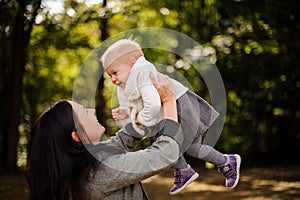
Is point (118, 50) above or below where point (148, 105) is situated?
above

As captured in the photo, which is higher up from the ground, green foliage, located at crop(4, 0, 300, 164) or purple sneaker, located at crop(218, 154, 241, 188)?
green foliage, located at crop(4, 0, 300, 164)

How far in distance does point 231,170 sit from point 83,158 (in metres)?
0.77

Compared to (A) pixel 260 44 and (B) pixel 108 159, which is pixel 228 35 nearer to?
(A) pixel 260 44

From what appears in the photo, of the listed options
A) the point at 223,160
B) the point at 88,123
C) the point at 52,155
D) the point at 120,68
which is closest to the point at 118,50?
the point at 120,68

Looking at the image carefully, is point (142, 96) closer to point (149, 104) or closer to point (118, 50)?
point (149, 104)

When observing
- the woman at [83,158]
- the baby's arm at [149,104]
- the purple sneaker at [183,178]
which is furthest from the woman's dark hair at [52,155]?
the purple sneaker at [183,178]

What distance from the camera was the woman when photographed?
71.7 inches

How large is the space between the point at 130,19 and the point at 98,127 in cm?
864

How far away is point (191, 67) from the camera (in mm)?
9859

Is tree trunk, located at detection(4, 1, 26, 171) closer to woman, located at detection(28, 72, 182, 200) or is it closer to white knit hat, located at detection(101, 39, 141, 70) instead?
white knit hat, located at detection(101, 39, 141, 70)

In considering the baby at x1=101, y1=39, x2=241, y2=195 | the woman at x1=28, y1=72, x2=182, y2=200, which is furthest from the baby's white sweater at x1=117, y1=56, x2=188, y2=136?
the woman at x1=28, y1=72, x2=182, y2=200

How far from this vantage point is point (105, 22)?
9836mm

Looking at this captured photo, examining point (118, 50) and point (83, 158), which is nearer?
point (83, 158)

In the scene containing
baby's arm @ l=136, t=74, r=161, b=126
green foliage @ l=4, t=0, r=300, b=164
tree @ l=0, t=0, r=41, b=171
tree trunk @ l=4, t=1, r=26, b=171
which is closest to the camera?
baby's arm @ l=136, t=74, r=161, b=126
